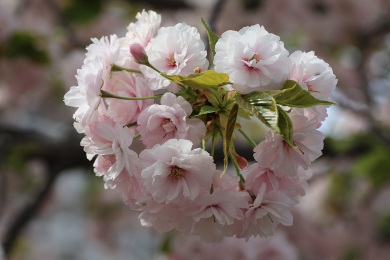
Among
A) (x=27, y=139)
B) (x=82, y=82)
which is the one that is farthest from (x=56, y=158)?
(x=82, y=82)

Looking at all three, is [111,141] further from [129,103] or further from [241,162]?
[241,162]

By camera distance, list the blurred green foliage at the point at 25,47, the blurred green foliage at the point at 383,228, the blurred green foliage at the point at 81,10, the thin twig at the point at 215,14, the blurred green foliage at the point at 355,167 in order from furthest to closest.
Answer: the blurred green foliage at the point at 383,228 → the blurred green foliage at the point at 81,10 → the blurred green foliage at the point at 355,167 → the blurred green foliage at the point at 25,47 → the thin twig at the point at 215,14

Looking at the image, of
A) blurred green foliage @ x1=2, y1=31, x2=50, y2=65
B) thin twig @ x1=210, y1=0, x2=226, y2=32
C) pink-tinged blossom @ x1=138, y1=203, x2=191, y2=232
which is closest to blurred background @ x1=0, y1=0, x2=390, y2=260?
blurred green foliage @ x1=2, y1=31, x2=50, y2=65

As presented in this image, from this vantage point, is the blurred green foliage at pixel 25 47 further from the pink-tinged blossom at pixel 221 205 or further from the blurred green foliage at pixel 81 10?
the pink-tinged blossom at pixel 221 205

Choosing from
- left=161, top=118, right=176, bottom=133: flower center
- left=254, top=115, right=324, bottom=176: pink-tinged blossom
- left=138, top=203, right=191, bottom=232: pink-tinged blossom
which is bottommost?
left=138, top=203, right=191, bottom=232: pink-tinged blossom

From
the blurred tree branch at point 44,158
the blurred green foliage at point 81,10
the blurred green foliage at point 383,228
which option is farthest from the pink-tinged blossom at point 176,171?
the blurred green foliage at point 383,228

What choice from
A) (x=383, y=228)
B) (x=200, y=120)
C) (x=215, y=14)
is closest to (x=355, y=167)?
(x=383, y=228)

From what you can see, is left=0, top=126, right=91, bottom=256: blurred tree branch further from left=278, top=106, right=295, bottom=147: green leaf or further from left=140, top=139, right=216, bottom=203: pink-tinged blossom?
left=278, top=106, right=295, bottom=147: green leaf
